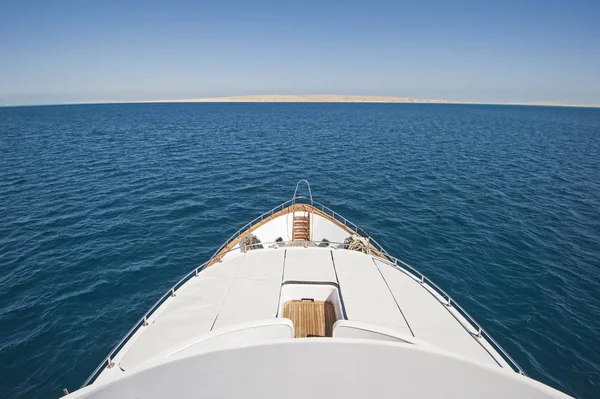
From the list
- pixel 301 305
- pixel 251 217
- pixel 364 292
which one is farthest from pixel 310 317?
pixel 251 217

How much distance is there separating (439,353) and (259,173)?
3671cm

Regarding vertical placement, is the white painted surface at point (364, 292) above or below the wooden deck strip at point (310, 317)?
above

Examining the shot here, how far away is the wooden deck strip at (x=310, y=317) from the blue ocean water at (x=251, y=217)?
10484 millimetres

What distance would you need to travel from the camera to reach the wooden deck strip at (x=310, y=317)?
10.2m

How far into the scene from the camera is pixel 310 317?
35.4 feet

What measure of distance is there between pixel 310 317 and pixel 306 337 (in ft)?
16.6

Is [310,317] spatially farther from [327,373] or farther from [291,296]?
[327,373]

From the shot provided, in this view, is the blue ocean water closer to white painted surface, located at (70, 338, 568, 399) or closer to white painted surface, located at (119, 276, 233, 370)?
white painted surface, located at (119, 276, 233, 370)

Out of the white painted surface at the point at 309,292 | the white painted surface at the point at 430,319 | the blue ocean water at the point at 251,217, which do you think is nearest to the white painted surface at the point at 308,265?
the white painted surface at the point at 309,292

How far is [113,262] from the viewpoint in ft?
65.2

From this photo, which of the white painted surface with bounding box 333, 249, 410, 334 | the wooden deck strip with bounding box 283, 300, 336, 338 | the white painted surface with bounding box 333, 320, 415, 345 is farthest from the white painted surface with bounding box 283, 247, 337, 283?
the white painted surface with bounding box 333, 320, 415, 345

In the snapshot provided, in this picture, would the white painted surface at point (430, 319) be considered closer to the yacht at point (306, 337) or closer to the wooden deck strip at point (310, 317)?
the yacht at point (306, 337)

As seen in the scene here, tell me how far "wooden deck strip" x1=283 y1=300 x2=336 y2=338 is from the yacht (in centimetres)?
4

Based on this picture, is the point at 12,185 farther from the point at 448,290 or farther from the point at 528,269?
the point at 528,269
